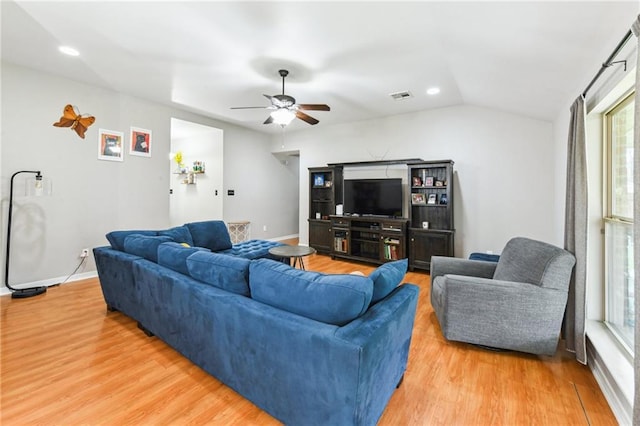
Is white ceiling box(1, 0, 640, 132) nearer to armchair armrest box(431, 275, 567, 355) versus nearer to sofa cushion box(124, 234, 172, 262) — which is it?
armchair armrest box(431, 275, 567, 355)

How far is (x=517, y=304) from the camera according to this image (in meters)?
2.12

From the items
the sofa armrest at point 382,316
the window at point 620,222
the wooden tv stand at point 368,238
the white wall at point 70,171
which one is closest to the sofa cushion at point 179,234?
the white wall at point 70,171

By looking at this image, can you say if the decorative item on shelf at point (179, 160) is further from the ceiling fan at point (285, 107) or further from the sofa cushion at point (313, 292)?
the sofa cushion at point (313, 292)

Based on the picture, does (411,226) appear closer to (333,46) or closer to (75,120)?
(333,46)

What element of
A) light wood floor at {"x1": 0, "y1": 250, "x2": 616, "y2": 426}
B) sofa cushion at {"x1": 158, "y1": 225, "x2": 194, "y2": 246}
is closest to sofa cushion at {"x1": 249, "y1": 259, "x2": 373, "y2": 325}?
light wood floor at {"x1": 0, "y1": 250, "x2": 616, "y2": 426}

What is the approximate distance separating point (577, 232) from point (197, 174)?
6671 millimetres

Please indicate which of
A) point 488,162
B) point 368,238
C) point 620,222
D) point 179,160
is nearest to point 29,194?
point 179,160

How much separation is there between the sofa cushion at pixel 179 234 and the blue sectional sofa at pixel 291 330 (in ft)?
4.25

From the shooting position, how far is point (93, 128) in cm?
416

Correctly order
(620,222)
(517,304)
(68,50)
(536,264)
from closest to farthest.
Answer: (620,222) < (517,304) < (536,264) < (68,50)

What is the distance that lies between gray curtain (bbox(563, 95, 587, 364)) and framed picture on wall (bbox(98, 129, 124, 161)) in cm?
566

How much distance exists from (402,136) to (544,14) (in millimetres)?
3427

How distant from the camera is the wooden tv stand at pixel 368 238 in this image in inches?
184

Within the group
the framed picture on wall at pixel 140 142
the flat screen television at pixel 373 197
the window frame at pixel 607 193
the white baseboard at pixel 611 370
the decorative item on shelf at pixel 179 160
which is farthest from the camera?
the decorative item on shelf at pixel 179 160
